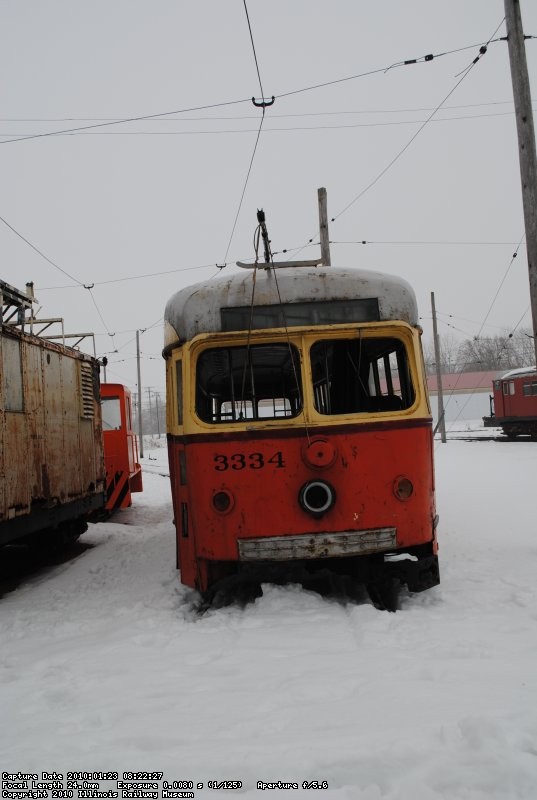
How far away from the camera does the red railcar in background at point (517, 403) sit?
92.0ft

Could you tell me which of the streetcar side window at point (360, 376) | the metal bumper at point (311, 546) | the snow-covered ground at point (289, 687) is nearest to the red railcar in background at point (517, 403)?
the snow-covered ground at point (289, 687)

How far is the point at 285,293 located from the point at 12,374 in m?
3.31

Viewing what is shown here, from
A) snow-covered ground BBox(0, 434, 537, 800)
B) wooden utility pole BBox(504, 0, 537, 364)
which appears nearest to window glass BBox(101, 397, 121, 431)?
snow-covered ground BBox(0, 434, 537, 800)

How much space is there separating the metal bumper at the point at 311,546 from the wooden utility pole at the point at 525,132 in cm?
364

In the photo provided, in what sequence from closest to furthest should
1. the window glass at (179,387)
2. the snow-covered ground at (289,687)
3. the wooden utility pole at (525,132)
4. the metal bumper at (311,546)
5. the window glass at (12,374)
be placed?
the snow-covered ground at (289,687) < the metal bumper at (311,546) < the window glass at (179,387) < the window glass at (12,374) < the wooden utility pole at (525,132)

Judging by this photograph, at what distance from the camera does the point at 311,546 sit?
461 centimetres

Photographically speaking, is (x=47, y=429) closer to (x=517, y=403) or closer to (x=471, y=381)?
(x=517, y=403)

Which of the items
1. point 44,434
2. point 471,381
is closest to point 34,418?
point 44,434

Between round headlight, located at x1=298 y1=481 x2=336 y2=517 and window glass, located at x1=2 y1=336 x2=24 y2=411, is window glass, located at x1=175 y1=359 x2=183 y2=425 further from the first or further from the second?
window glass, located at x1=2 y1=336 x2=24 y2=411

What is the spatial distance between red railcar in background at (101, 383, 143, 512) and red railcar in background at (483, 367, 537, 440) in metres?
21.7

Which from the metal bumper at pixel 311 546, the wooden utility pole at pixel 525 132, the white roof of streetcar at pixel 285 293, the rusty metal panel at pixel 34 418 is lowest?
the metal bumper at pixel 311 546

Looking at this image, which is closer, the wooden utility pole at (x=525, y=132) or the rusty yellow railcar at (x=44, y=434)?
the rusty yellow railcar at (x=44, y=434)

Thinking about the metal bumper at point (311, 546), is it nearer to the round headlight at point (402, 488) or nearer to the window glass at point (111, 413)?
the round headlight at point (402, 488)

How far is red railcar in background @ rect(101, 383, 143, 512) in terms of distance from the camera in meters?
12.1
